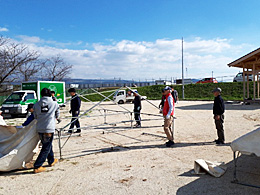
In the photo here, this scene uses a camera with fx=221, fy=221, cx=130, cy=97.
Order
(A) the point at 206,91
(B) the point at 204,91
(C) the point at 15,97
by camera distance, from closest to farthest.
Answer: (C) the point at 15,97, (A) the point at 206,91, (B) the point at 204,91

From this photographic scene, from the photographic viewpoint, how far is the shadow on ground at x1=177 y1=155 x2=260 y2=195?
3.60 meters

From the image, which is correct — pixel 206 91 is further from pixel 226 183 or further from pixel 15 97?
pixel 226 183

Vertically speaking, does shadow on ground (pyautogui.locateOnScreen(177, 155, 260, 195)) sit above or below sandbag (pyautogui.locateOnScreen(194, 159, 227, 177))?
below

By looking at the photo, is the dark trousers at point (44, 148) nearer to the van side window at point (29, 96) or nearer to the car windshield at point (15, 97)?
the car windshield at point (15, 97)

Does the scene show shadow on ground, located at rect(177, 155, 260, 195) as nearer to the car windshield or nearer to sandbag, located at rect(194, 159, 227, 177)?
sandbag, located at rect(194, 159, 227, 177)

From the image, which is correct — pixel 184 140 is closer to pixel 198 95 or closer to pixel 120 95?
pixel 120 95

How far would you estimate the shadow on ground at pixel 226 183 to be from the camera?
11.8 feet

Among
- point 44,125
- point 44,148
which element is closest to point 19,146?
point 44,148

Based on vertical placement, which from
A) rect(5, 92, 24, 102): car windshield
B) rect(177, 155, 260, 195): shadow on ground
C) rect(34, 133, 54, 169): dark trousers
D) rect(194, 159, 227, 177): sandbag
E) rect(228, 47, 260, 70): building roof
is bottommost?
rect(177, 155, 260, 195): shadow on ground

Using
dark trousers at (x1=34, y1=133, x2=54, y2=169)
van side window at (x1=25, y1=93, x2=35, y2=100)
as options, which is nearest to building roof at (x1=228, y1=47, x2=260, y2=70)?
van side window at (x1=25, y1=93, x2=35, y2=100)

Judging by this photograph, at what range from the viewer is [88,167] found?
4938 mm

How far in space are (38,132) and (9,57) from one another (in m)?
17.7

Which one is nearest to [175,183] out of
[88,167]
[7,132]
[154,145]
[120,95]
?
[88,167]

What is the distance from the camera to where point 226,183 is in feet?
12.7
